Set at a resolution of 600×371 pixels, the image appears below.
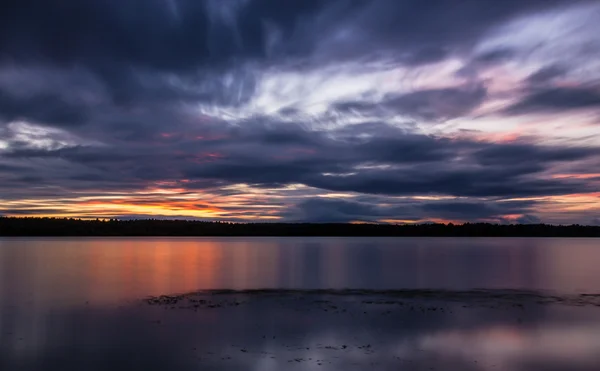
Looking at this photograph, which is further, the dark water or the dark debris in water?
the dark debris in water

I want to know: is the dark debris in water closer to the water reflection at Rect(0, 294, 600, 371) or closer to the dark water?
the dark water

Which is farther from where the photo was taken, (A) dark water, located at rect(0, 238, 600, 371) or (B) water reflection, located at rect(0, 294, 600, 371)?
(A) dark water, located at rect(0, 238, 600, 371)

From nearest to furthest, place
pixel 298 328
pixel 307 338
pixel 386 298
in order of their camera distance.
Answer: pixel 307 338
pixel 298 328
pixel 386 298

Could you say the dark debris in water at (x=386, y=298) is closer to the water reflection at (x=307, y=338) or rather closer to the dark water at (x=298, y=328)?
the dark water at (x=298, y=328)

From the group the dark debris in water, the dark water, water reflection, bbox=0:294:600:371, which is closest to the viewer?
water reflection, bbox=0:294:600:371

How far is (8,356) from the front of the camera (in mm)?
20141

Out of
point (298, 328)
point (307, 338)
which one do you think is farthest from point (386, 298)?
point (307, 338)

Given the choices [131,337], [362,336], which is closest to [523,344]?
[362,336]

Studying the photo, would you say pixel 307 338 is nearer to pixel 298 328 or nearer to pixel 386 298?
pixel 298 328

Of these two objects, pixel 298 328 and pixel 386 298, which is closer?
pixel 298 328

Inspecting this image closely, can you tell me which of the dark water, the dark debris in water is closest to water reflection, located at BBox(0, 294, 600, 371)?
the dark water

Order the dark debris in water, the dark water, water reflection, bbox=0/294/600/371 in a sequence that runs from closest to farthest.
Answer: water reflection, bbox=0/294/600/371
the dark water
the dark debris in water

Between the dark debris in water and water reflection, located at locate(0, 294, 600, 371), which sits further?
the dark debris in water

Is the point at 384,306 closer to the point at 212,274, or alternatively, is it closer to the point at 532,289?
the point at 532,289
